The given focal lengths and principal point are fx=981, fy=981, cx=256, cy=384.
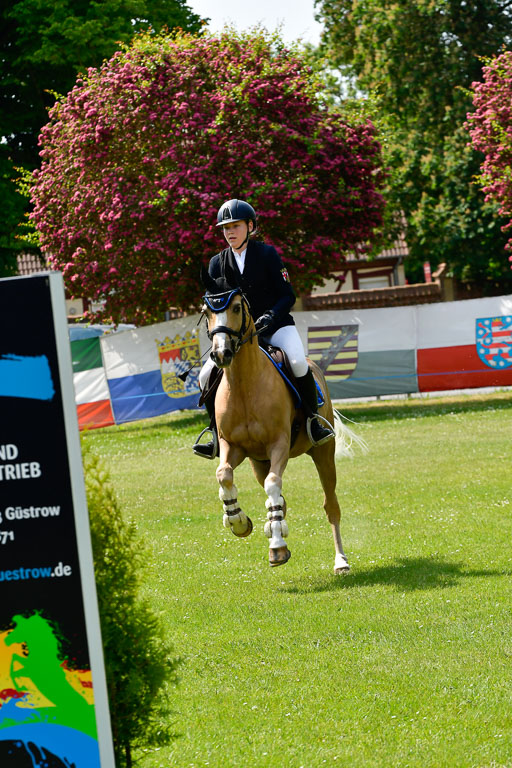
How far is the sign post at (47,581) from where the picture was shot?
3361 mm

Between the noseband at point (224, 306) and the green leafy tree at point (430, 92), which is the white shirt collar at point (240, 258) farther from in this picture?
the green leafy tree at point (430, 92)

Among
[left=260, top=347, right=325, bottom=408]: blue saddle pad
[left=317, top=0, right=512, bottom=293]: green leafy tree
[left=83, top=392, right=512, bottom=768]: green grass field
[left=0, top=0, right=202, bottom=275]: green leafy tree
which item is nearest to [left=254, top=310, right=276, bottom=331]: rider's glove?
[left=260, top=347, right=325, bottom=408]: blue saddle pad

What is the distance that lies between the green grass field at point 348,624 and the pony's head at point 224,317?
6.67ft

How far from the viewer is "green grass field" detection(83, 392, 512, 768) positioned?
4.84 metres

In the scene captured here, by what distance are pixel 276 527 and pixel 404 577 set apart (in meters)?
1.40

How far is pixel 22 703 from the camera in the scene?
134 inches

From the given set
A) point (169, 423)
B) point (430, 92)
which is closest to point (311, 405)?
point (169, 423)

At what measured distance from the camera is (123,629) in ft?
12.4

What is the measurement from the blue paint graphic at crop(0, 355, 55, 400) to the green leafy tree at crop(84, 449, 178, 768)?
0.51 m

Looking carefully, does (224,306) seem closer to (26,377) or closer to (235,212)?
(235,212)

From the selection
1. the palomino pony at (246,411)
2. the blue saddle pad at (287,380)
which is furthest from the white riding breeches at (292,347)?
the palomino pony at (246,411)

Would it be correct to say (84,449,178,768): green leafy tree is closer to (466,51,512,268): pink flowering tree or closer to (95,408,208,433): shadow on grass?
(95,408,208,433): shadow on grass

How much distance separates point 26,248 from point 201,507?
24.0 metres

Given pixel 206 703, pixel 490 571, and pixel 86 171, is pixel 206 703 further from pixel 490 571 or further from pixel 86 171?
pixel 86 171
